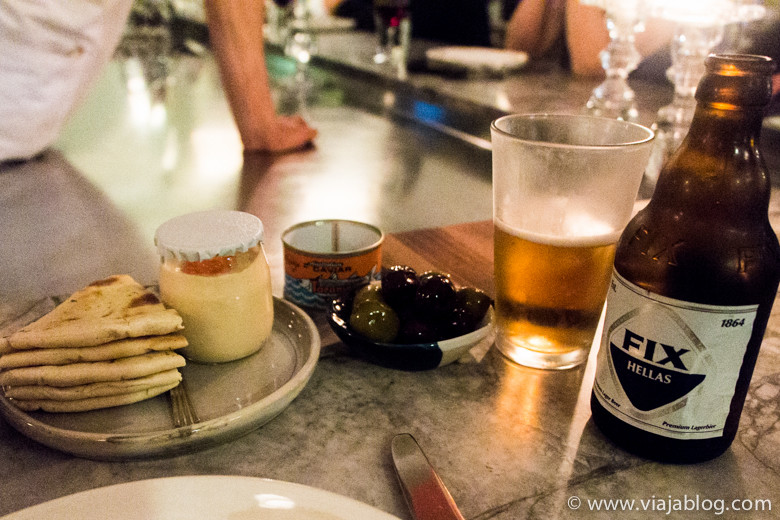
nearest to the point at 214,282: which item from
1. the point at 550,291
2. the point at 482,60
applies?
the point at 550,291

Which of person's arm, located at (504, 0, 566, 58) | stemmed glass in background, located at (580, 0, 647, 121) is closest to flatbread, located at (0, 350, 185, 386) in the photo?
stemmed glass in background, located at (580, 0, 647, 121)

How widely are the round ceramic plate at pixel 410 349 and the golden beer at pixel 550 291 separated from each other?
4cm

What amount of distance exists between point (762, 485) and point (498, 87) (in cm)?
138

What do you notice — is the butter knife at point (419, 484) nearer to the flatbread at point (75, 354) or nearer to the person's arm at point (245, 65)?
the flatbread at point (75, 354)

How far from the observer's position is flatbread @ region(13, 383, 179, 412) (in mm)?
459

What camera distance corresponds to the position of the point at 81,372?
450 millimetres

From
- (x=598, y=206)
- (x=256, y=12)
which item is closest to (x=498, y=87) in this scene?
(x=256, y=12)

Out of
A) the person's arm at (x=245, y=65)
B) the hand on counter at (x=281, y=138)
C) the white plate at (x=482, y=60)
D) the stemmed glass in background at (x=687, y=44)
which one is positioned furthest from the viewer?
the white plate at (x=482, y=60)

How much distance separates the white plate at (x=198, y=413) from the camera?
1.43 feet

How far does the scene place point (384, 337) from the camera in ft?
1.77

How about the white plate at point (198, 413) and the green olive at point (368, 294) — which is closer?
the white plate at point (198, 413)

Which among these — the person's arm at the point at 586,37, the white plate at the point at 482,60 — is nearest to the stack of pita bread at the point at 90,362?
the white plate at the point at 482,60

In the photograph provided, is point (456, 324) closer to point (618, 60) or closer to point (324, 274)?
point (324, 274)

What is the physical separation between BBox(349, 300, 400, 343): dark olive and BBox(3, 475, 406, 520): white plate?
0.19 meters
